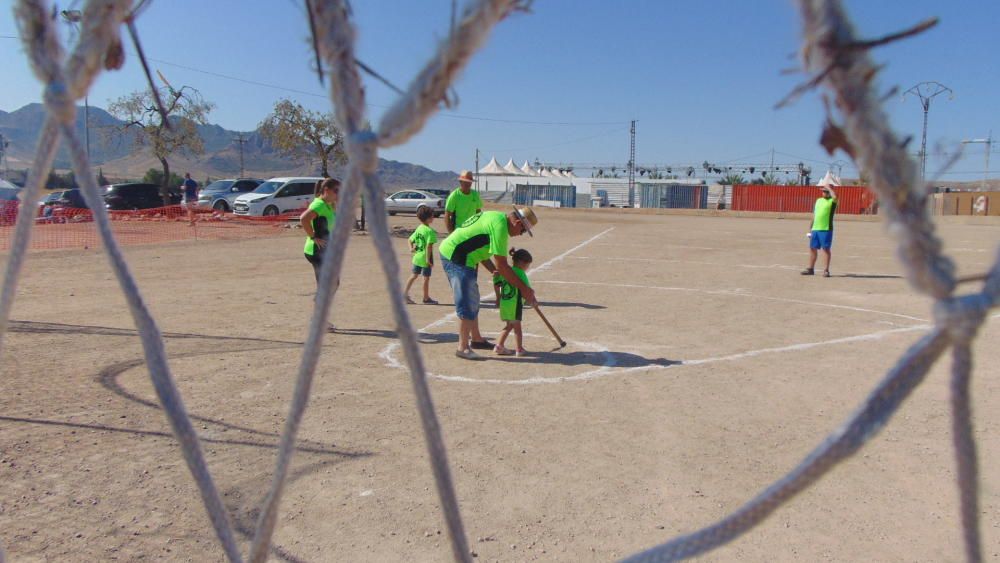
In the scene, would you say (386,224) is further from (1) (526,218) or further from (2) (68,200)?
(2) (68,200)

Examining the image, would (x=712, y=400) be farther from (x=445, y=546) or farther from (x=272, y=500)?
(x=272, y=500)

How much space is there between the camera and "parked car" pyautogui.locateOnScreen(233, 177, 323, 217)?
25.9 metres

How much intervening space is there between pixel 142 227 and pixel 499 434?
68.6 feet

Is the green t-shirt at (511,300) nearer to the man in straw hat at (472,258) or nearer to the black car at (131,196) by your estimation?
the man in straw hat at (472,258)

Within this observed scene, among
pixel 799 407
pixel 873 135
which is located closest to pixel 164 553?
pixel 873 135

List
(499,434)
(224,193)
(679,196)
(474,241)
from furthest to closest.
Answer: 1. (679,196)
2. (224,193)
3. (474,241)
4. (499,434)

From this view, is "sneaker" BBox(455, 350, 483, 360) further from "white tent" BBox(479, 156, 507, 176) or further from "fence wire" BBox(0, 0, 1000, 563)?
"white tent" BBox(479, 156, 507, 176)

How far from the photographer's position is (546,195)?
64.2 meters

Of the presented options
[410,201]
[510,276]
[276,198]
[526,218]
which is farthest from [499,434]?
[410,201]

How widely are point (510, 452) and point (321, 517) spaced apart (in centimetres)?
126

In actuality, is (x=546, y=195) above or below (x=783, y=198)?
above

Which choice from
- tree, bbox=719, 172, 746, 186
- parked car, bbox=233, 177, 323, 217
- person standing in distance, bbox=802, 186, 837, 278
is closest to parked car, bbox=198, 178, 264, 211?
parked car, bbox=233, 177, 323, 217

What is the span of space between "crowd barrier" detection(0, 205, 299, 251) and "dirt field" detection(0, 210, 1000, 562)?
10147mm

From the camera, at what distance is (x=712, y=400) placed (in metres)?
5.26
